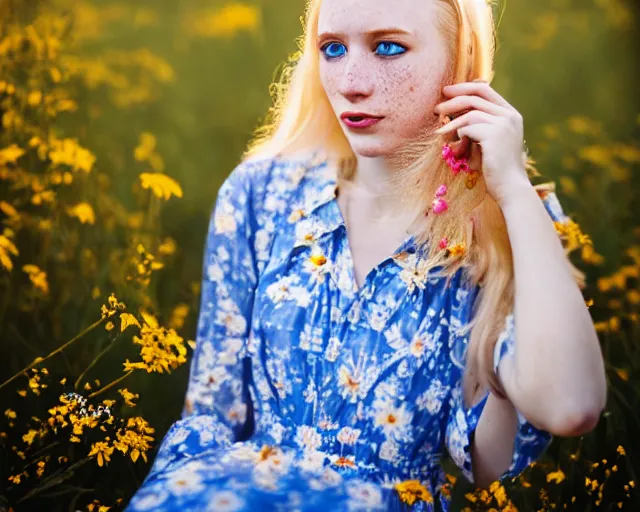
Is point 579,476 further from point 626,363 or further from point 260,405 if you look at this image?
point 260,405

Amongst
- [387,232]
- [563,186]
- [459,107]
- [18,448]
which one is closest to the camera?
[459,107]

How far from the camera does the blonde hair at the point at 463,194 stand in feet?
4.39

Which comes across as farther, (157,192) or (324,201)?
(157,192)

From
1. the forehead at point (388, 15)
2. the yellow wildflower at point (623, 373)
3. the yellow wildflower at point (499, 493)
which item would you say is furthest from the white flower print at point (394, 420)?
the forehead at point (388, 15)

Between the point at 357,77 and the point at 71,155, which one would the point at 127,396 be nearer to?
the point at 71,155

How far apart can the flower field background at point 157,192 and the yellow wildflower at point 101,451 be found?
0.04 meters

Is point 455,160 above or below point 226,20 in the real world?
below

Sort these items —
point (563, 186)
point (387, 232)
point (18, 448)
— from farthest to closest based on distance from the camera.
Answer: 1. point (563, 186)
2. point (18, 448)
3. point (387, 232)

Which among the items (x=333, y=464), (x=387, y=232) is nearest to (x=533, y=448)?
(x=333, y=464)

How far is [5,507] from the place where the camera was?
1.54m

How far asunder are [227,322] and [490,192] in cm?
52

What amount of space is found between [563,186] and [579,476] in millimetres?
565

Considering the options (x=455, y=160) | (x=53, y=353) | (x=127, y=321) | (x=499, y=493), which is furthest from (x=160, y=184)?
(x=499, y=493)

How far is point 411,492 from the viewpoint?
1.39m
